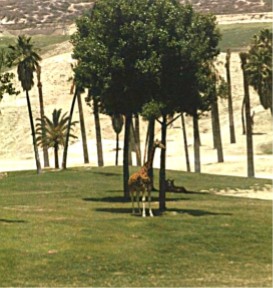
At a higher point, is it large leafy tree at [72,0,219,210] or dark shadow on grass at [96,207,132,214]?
large leafy tree at [72,0,219,210]

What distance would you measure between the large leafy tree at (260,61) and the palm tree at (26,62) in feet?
148

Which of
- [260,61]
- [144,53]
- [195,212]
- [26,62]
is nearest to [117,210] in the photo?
[195,212]

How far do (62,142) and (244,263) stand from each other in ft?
53.0

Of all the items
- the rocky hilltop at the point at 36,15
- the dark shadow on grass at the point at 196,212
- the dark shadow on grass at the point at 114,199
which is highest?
the rocky hilltop at the point at 36,15

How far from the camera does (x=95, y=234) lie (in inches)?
1307

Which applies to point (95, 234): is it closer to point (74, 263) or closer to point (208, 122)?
point (74, 263)

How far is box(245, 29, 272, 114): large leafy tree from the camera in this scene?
81.4 m

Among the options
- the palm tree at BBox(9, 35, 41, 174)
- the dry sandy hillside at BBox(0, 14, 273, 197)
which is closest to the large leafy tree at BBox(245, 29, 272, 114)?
the dry sandy hillside at BBox(0, 14, 273, 197)

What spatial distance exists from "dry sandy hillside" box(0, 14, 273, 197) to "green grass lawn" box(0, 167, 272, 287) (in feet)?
4.88

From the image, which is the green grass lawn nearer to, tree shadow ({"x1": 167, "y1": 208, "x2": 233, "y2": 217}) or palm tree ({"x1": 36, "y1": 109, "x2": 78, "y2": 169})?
tree shadow ({"x1": 167, "y1": 208, "x2": 233, "y2": 217})

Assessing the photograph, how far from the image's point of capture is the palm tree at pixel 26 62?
3089cm

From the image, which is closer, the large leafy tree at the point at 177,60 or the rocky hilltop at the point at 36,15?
the rocky hilltop at the point at 36,15

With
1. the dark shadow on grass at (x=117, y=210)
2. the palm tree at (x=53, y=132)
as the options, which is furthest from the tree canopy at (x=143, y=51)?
the dark shadow on grass at (x=117, y=210)

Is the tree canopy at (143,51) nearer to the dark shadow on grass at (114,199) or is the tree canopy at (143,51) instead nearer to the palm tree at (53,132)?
the palm tree at (53,132)
